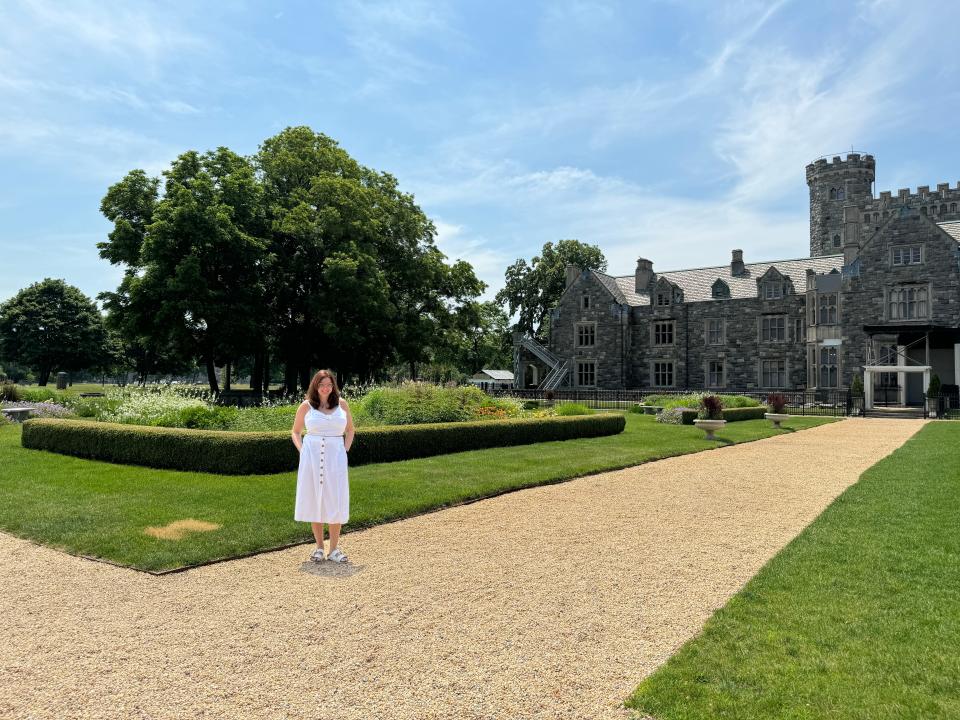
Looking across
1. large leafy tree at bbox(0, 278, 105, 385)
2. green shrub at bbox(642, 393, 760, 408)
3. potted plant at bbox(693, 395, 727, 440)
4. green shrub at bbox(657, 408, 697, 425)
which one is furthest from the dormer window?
large leafy tree at bbox(0, 278, 105, 385)

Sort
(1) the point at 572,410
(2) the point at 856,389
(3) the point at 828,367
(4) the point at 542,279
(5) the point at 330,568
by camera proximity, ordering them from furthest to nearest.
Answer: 1. (4) the point at 542,279
2. (3) the point at 828,367
3. (2) the point at 856,389
4. (1) the point at 572,410
5. (5) the point at 330,568

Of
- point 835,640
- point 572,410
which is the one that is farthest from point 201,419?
point 835,640

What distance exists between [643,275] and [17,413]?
43055 millimetres

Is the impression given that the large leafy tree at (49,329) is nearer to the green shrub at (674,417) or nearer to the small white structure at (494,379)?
the small white structure at (494,379)

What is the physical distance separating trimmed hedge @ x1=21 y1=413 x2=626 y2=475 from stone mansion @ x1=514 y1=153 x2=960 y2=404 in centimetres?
2712

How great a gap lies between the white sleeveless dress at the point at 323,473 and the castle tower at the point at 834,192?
2641 inches

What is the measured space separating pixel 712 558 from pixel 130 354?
81733mm

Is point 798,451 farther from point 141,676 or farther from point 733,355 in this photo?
point 733,355

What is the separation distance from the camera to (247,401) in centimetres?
3344

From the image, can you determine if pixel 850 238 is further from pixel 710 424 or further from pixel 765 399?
pixel 710 424

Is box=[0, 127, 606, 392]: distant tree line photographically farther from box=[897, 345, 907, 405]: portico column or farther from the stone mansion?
box=[897, 345, 907, 405]: portico column

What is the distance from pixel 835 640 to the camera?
4.91 m

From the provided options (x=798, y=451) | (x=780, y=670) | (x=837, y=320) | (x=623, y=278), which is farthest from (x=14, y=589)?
(x=623, y=278)

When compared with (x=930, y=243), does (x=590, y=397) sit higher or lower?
lower
